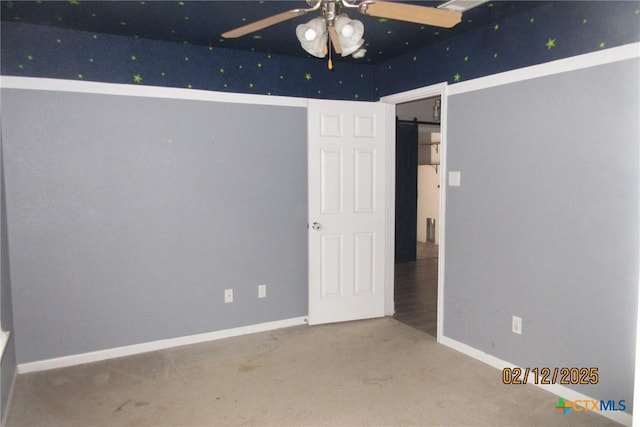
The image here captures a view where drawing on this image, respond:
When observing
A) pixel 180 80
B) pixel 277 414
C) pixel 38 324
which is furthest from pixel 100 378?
pixel 180 80

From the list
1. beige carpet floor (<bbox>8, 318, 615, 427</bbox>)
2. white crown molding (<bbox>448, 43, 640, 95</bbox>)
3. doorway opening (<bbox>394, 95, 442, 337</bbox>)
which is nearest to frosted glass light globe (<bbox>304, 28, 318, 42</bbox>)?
white crown molding (<bbox>448, 43, 640, 95</bbox>)

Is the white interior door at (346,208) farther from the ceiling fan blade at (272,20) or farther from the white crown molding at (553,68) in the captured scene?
the ceiling fan blade at (272,20)

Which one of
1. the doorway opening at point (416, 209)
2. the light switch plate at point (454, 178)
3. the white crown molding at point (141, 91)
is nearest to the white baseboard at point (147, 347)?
the doorway opening at point (416, 209)

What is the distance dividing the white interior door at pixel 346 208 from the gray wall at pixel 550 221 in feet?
2.60

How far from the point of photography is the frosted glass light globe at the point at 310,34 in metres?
1.91

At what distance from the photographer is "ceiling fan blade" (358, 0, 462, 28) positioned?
1.77 metres

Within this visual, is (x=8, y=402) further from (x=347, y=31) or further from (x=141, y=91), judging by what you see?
(x=347, y=31)

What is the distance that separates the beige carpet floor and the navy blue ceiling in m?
2.44

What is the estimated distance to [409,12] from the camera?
1.83 meters

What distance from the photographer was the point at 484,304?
10.2 ft

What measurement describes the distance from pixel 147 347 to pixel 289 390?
4.34ft

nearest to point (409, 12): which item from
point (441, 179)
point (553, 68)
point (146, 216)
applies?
point (553, 68)

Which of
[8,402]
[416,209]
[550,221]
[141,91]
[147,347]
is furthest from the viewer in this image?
[416,209]
